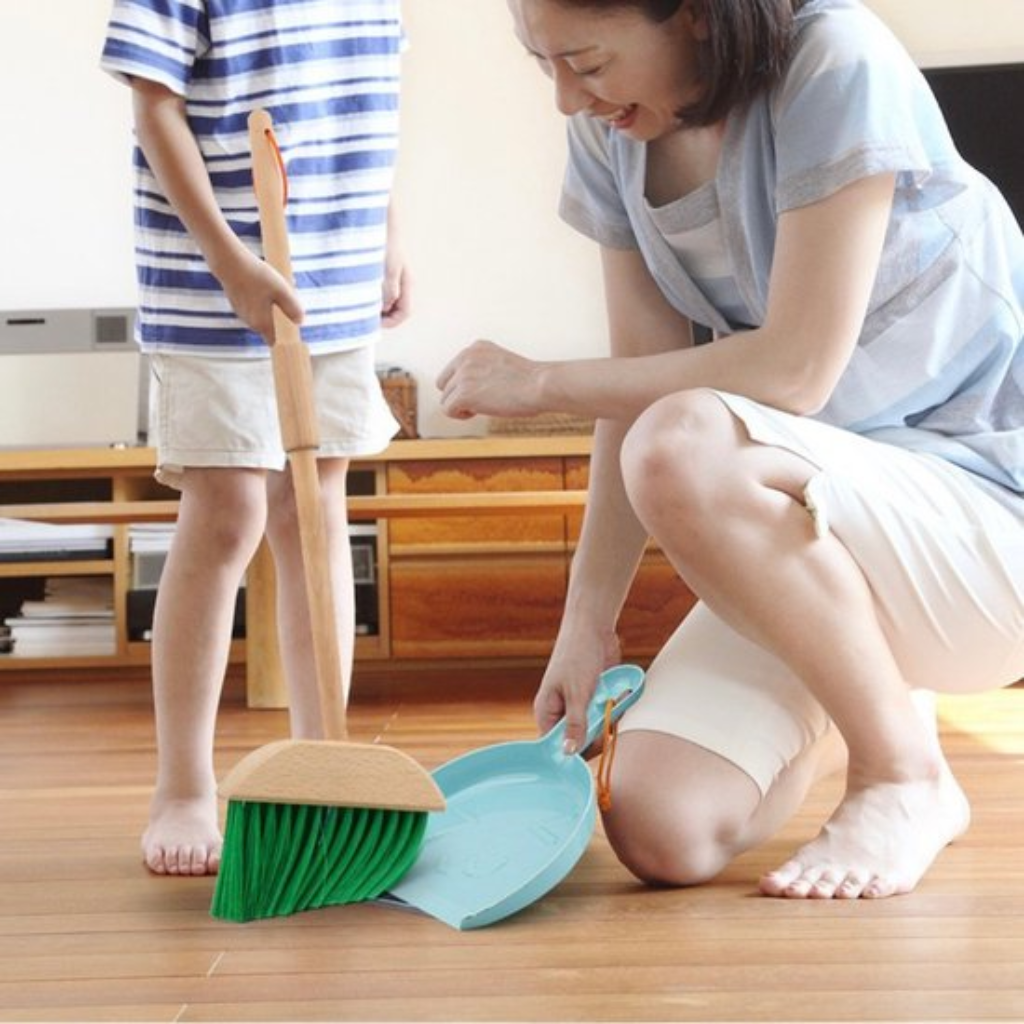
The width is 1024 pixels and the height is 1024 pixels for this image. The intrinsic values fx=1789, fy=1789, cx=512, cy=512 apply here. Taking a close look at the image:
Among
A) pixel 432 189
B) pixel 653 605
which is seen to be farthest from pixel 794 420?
pixel 432 189

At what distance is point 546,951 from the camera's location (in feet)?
3.79

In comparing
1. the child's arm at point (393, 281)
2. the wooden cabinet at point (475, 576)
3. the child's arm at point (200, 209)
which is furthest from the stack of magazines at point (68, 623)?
the child's arm at point (200, 209)

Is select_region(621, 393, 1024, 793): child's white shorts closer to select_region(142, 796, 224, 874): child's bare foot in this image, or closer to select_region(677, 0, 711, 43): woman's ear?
select_region(677, 0, 711, 43): woman's ear

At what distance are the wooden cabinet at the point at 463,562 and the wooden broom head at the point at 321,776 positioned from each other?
2168 mm

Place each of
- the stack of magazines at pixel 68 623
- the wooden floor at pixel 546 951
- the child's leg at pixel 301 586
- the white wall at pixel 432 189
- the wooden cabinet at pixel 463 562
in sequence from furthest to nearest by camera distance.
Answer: the white wall at pixel 432 189 → the stack of magazines at pixel 68 623 → the wooden cabinet at pixel 463 562 → the child's leg at pixel 301 586 → the wooden floor at pixel 546 951

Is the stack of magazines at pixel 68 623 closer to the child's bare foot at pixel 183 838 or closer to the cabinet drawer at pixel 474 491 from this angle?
the cabinet drawer at pixel 474 491

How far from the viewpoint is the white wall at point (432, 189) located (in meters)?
3.80

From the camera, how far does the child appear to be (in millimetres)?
1577

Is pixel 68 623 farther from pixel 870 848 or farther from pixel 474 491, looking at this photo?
pixel 870 848

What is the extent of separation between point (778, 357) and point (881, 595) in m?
0.20

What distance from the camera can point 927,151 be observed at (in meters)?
1.39

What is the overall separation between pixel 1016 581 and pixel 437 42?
268 centimetres

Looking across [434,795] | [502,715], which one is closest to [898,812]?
[434,795]

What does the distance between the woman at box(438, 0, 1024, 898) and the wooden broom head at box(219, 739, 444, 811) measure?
0.73 feet
